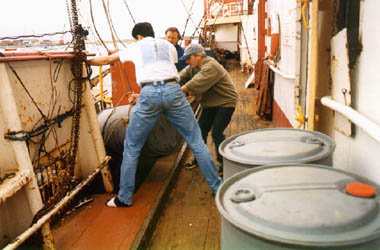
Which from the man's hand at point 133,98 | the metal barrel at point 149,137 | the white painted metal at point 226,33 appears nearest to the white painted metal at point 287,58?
the metal barrel at point 149,137

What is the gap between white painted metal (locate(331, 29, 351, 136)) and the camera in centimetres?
220

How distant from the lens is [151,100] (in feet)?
11.7

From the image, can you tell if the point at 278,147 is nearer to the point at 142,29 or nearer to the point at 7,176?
the point at 7,176

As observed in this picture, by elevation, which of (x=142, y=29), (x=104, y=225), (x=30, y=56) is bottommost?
(x=104, y=225)

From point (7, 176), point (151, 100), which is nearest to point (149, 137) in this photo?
point (151, 100)

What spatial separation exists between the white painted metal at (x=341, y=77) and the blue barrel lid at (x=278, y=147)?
26cm

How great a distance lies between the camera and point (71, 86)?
3918 mm

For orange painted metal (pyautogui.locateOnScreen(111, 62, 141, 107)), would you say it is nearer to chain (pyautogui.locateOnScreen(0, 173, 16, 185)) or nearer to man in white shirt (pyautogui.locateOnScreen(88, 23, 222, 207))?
man in white shirt (pyautogui.locateOnScreen(88, 23, 222, 207))

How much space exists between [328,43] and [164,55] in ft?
5.60

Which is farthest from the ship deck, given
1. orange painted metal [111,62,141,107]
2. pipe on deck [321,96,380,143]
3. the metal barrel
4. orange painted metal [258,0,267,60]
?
orange painted metal [258,0,267,60]

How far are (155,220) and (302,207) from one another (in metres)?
2.54

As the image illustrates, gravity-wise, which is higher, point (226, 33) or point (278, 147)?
point (226, 33)

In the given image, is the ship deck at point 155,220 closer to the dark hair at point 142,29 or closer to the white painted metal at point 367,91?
the white painted metal at point 367,91

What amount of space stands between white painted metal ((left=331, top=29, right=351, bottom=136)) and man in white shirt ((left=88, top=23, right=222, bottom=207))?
1705mm
